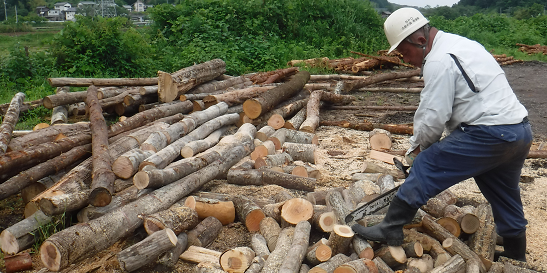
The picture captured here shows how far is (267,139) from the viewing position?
6.54 meters

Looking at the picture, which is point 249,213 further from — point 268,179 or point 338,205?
point 268,179

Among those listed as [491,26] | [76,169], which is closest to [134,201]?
[76,169]

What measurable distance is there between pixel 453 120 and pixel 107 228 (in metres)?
2.97

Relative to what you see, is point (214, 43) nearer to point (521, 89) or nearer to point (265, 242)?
point (521, 89)

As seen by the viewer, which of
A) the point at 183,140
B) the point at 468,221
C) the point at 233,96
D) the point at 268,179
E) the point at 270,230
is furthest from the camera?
the point at 233,96

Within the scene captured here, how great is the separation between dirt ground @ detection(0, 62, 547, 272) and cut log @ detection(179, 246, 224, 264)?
0.20ft

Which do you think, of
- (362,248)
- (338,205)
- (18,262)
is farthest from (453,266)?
(18,262)

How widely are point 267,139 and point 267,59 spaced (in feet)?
24.0

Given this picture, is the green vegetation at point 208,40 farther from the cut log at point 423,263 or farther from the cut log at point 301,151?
the cut log at point 423,263

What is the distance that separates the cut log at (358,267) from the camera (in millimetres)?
3064

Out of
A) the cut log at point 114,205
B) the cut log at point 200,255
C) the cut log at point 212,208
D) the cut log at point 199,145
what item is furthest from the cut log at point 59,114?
the cut log at point 200,255

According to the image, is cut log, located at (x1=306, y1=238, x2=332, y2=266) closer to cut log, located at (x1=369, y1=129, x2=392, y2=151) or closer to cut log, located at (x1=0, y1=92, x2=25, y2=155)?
cut log, located at (x1=369, y1=129, x2=392, y2=151)

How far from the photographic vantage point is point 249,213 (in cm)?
407

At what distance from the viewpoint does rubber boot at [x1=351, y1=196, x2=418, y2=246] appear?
337cm
